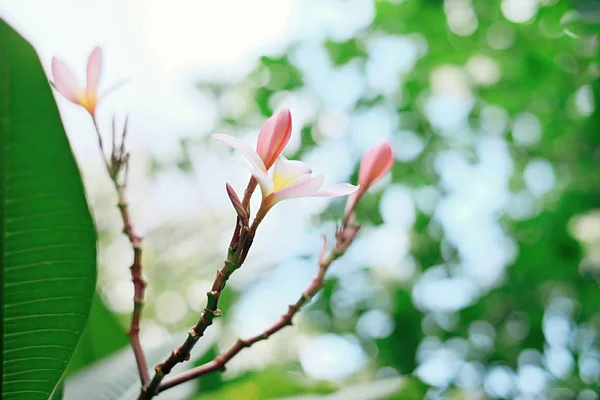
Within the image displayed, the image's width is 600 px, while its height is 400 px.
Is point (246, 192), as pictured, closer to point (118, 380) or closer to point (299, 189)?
point (299, 189)

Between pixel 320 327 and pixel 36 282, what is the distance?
165 centimetres

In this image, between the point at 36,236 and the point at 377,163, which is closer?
the point at 36,236

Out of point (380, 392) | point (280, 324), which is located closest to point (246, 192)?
point (280, 324)

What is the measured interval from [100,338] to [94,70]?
1.57 ft

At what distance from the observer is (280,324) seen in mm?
427

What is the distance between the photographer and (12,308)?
37cm

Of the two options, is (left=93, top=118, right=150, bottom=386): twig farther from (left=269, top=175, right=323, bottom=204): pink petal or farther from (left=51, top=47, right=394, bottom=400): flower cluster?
(left=269, top=175, right=323, bottom=204): pink petal

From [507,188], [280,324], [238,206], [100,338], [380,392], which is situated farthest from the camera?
[507,188]

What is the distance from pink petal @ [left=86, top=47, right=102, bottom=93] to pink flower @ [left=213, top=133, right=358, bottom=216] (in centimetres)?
18

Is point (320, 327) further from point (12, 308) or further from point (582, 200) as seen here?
point (12, 308)

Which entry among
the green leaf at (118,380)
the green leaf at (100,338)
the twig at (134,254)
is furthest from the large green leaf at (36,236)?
the green leaf at (100,338)

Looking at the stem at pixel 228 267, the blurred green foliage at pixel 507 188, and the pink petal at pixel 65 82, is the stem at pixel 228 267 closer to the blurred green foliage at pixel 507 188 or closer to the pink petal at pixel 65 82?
the pink petal at pixel 65 82

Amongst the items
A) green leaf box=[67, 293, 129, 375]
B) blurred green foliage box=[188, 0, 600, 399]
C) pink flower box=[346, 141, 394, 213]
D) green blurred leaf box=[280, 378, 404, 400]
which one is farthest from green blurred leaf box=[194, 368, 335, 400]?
blurred green foliage box=[188, 0, 600, 399]

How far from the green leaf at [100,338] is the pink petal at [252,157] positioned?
0.53 metres
